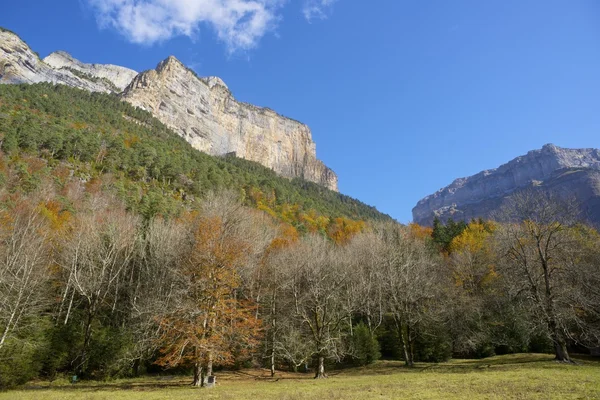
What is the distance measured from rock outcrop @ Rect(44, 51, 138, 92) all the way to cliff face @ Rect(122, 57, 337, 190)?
53.8m

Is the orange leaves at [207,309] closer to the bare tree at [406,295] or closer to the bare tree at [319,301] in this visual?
the bare tree at [319,301]

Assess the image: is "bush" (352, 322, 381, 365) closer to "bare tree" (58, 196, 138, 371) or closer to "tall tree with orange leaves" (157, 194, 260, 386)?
"tall tree with orange leaves" (157, 194, 260, 386)

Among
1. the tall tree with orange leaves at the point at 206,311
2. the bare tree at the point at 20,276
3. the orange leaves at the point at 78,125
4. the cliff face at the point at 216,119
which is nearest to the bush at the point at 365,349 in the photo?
the tall tree with orange leaves at the point at 206,311

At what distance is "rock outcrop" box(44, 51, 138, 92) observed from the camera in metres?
177

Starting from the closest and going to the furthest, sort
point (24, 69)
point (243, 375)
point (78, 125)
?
1. point (243, 375)
2. point (78, 125)
3. point (24, 69)

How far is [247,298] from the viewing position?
26.4 m

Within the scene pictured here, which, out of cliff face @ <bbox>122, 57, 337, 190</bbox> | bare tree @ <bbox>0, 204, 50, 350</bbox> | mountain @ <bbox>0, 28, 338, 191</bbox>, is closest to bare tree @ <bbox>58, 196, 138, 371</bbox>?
bare tree @ <bbox>0, 204, 50, 350</bbox>

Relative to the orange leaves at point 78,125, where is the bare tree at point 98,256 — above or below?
below

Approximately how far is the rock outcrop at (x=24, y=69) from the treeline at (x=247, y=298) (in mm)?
117324

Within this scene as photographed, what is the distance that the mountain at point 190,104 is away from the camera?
128625 millimetres

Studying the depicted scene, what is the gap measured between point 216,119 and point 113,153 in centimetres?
10120

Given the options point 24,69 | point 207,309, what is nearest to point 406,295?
point 207,309

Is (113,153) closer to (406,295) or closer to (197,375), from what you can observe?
(197,375)

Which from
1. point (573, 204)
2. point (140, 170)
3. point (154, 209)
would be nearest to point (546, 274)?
point (573, 204)
